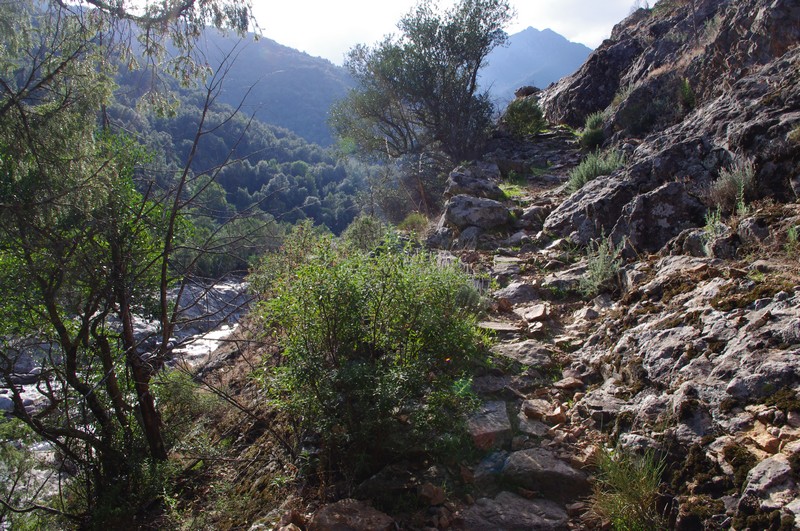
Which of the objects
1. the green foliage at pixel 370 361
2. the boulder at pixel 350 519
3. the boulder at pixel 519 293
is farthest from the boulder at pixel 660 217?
the boulder at pixel 350 519

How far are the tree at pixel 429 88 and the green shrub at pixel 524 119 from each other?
2.18 feet

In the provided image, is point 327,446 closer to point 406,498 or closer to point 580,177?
point 406,498

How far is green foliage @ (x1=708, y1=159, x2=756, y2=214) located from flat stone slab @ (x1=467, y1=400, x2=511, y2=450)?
279 centimetres

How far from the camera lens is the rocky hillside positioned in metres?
2.38

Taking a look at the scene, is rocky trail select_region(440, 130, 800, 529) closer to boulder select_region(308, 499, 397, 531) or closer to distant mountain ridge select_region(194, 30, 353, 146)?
boulder select_region(308, 499, 397, 531)

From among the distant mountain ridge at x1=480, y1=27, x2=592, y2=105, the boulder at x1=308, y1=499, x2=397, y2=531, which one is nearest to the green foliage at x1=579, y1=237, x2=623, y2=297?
the boulder at x1=308, y1=499, x2=397, y2=531

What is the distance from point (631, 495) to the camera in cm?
241

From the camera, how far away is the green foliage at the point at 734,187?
459 centimetres

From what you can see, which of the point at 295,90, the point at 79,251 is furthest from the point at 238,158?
A: the point at 295,90

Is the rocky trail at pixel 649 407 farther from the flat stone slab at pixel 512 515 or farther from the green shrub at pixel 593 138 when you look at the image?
the green shrub at pixel 593 138

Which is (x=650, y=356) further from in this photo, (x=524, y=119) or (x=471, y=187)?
(x=524, y=119)

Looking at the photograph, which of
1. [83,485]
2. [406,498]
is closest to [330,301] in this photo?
[406,498]

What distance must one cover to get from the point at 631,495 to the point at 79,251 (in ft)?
11.9

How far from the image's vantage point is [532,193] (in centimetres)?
992
